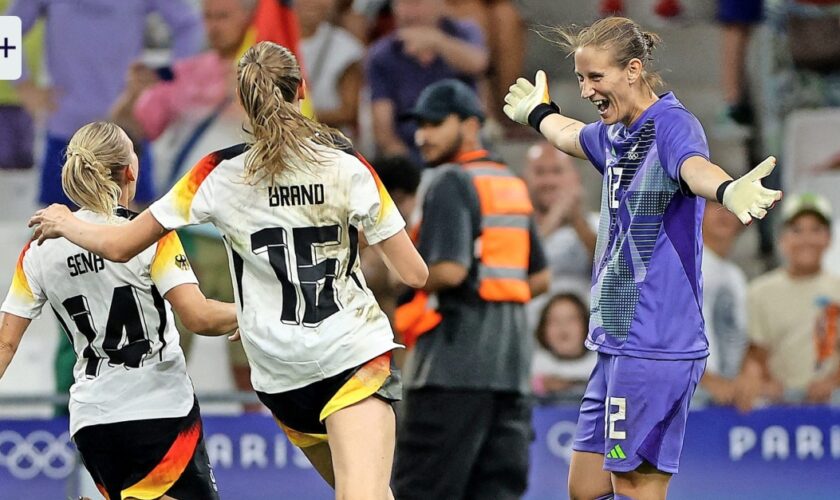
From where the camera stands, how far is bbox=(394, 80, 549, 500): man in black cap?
23.6 feet

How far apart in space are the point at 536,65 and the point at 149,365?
20.1ft

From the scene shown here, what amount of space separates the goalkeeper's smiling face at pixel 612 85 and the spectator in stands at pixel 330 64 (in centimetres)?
490

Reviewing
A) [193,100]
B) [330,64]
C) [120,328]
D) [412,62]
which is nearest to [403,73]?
[412,62]

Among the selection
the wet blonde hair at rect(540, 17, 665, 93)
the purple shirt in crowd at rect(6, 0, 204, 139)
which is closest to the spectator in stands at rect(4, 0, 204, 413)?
the purple shirt in crowd at rect(6, 0, 204, 139)

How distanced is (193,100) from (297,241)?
5.13 meters

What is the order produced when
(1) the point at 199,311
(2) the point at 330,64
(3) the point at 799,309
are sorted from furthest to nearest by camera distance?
(2) the point at 330,64, (3) the point at 799,309, (1) the point at 199,311

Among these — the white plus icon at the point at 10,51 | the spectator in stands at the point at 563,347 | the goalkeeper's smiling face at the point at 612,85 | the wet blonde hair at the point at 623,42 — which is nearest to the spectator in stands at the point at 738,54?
the spectator in stands at the point at 563,347

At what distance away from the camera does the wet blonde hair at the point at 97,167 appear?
17.3 ft

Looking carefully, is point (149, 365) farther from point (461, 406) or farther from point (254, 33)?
point (254, 33)

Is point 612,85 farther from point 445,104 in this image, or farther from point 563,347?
point 563,347

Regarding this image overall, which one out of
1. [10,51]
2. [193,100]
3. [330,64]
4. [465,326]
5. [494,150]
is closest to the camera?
[10,51]

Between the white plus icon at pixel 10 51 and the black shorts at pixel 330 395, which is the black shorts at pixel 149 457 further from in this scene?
the white plus icon at pixel 10 51

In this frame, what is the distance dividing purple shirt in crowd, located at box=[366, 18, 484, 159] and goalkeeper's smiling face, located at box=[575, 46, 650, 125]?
468 cm

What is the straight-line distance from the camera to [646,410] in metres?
5.14
